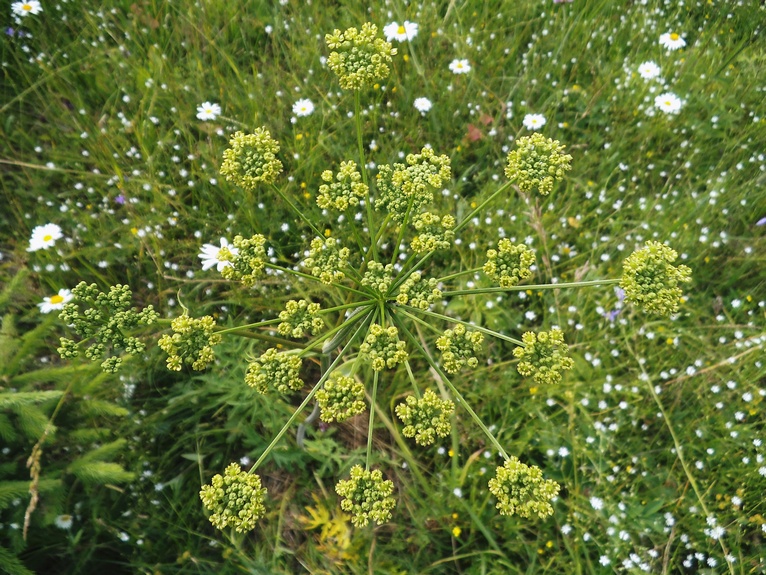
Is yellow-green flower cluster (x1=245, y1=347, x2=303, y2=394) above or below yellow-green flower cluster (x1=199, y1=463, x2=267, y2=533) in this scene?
above

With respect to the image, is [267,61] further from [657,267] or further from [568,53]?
[657,267]

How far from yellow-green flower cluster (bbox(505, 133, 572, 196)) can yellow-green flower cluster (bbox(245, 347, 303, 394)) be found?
121 centimetres

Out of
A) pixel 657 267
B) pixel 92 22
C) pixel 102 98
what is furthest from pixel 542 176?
pixel 92 22

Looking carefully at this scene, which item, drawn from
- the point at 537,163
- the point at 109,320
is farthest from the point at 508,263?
the point at 109,320

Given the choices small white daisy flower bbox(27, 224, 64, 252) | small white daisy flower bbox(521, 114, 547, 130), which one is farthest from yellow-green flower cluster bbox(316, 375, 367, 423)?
small white daisy flower bbox(521, 114, 547, 130)

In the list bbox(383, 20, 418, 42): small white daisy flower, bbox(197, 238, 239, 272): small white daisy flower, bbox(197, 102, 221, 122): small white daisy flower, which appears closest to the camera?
bbox(197, 238, 239, 272): small white daisy flower

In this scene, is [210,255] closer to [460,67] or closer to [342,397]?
[342,397]

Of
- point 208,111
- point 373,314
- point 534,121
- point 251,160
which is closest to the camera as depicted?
point 251,160

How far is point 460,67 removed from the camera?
4.44 meters

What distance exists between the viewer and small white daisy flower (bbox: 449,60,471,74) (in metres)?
4.40

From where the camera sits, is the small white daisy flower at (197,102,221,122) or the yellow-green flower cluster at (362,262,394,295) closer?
the yellow-green flower cluster at (362,262,394,295)

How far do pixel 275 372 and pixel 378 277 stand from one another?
1.81 ft

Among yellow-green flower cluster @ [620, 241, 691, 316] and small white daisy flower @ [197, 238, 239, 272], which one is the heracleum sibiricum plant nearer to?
yellow-green flower cluster @ [620, 241, 691, 316]

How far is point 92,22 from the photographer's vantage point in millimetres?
4398
